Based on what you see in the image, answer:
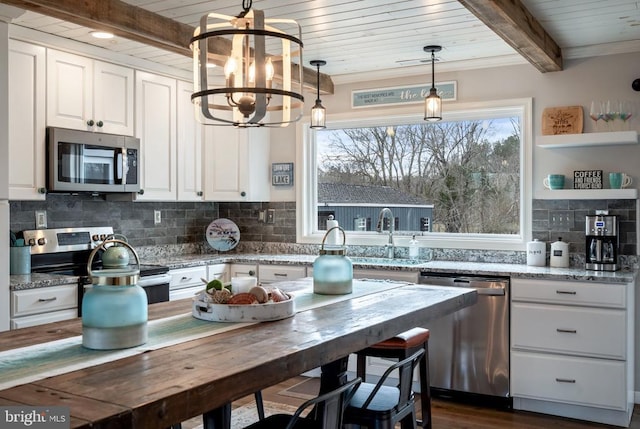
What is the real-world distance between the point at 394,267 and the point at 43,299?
2.24 metres

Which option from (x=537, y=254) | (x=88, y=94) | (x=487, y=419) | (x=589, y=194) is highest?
(x=88, y=94)

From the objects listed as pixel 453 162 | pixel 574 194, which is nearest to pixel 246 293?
pixel 574 194

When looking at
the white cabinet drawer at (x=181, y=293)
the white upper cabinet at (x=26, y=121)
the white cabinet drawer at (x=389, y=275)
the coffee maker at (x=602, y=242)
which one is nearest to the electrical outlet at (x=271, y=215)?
the white cabinet drawer at (x=181, y=293)

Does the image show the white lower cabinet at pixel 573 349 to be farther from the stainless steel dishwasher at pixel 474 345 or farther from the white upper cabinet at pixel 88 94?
the white upper cabinet at pixel 88 94

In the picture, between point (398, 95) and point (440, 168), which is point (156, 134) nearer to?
point (398, 95)

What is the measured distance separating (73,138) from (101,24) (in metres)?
1.11

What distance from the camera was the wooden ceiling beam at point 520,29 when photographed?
292 cm

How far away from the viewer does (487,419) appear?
12.7ft

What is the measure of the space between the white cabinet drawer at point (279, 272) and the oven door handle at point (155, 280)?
2.61 feet

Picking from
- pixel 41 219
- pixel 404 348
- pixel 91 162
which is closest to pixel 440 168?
pixel 404 348

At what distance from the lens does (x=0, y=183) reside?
10.9 feet

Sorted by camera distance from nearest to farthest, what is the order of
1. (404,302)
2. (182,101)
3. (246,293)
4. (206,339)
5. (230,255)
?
(206,339), (246,293), (404,302), (182,101), (230,255)

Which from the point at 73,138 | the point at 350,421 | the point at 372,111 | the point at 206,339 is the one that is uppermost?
the point at 372,111

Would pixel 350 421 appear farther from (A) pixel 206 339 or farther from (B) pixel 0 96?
(B) pixel 0 96
